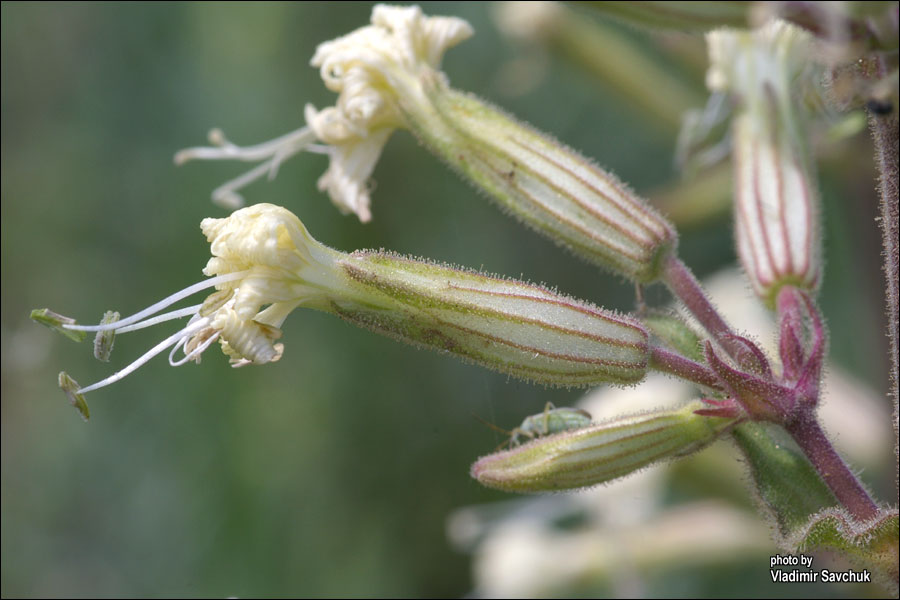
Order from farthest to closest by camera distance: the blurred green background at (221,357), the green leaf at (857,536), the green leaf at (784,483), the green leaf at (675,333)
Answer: the blurred green background at (221,357) < the green leaf at (675,333) < the green leaf at (784,483) < the green leaf at (857,536)

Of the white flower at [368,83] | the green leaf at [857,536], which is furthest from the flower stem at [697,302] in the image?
the white flower at [368,83]

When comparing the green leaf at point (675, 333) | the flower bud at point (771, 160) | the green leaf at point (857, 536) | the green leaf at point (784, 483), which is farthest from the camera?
the flower bud at point (771, 160)

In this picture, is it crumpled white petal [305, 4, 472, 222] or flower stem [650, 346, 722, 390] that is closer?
flower stem [650, 346, 722, 390]

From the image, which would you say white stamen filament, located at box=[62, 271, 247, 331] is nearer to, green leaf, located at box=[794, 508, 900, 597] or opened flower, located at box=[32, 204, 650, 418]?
opened flower, located at box=[32, 204, 650, 418]

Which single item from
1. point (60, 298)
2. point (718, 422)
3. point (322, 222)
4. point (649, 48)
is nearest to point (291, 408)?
point (322, 222)

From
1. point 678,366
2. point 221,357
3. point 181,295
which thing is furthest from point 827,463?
point 221,357

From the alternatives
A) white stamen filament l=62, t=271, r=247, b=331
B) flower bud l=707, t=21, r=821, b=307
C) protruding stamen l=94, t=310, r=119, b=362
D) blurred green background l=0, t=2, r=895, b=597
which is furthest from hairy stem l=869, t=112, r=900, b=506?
blurred green background l=0, t=2, r=895, b=597

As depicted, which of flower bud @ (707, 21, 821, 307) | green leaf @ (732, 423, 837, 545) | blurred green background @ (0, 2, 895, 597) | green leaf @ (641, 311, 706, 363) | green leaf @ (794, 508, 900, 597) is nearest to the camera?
green leaf @ (794, 508, 900, 597)

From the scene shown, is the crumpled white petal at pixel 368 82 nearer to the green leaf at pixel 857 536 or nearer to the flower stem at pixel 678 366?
the flower stem at pixel 678 366
